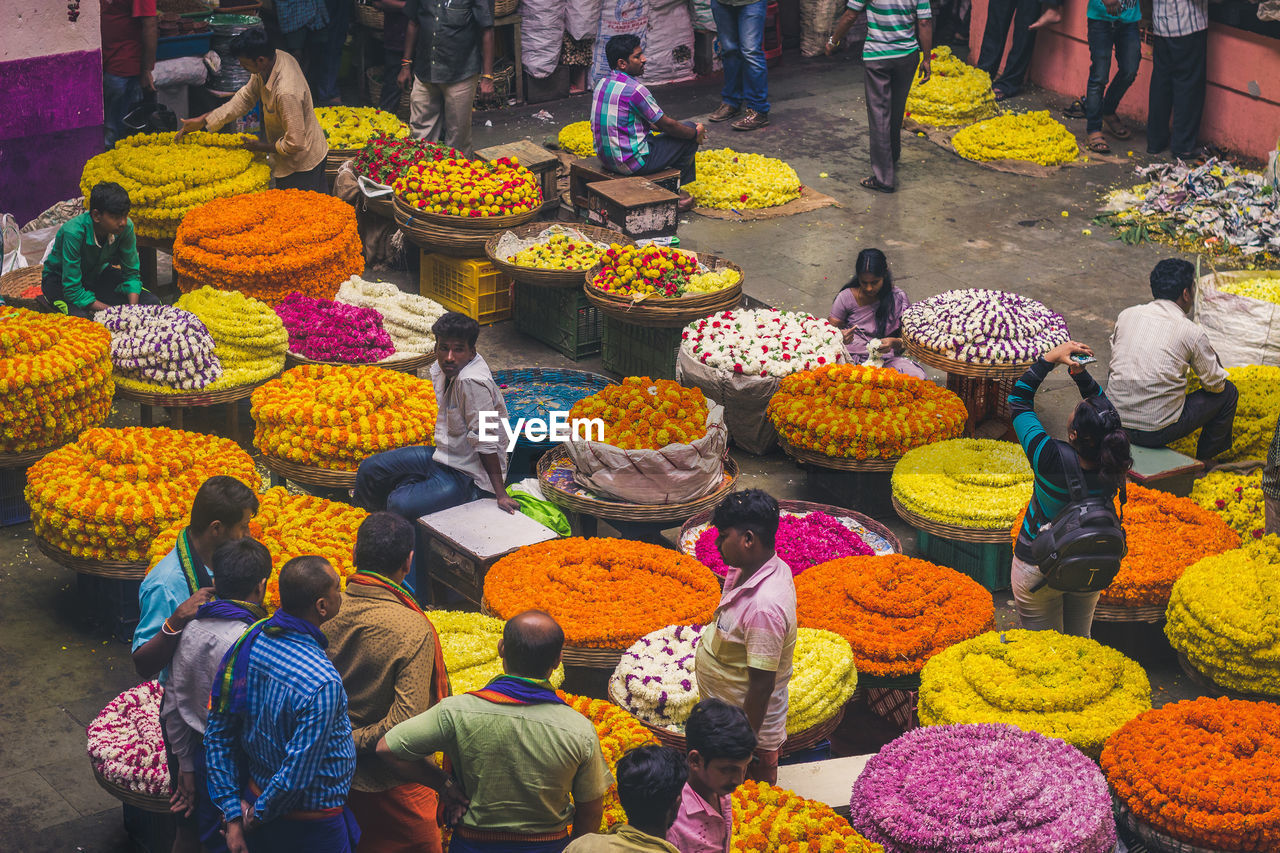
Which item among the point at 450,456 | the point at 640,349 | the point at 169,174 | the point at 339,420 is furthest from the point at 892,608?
the point at 169,174

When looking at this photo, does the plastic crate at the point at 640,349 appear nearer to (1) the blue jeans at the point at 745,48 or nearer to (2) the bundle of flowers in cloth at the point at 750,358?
(2) the bundle of flowers in cloth at the point at 750,358

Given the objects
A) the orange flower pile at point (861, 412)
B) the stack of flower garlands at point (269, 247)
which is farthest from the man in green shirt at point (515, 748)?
the stack of flower garlands at point (269, 247)

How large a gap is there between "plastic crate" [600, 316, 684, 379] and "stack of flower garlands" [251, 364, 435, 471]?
1925mm

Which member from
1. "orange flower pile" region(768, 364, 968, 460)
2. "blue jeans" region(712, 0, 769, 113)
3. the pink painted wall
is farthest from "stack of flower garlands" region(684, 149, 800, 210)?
"orange flower pile" region(768, 364, 968, 460)

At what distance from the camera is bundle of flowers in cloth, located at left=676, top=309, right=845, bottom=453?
27.9ft

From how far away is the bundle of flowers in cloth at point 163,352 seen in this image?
8180 millimetres

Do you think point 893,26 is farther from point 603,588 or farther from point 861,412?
point 603,588

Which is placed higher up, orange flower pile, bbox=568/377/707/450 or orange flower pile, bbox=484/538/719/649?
orange flower pile, bbox=568/377/707/450

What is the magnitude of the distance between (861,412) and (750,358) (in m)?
0.80

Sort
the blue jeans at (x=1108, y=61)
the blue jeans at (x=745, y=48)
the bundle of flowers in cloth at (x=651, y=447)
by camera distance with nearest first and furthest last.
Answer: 1. the bundle of flowers in cloth at (x=651, y=447)
2. the blue jeans at (x=1108, y=61)
3. the blue jeans at (x=745, y=48)

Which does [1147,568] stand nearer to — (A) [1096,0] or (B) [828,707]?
(B) [828,707]

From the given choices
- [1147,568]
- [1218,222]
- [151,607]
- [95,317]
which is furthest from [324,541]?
[1218,222]

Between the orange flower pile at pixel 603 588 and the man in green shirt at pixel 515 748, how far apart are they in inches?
73.3

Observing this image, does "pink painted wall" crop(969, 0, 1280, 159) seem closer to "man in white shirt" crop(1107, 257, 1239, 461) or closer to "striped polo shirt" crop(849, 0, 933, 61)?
"striped polo shirt" crop(849, 0, 933, 61)
